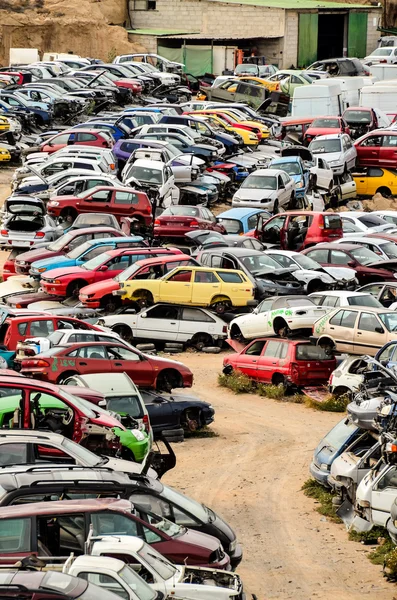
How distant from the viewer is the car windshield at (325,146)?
42125 millimetres

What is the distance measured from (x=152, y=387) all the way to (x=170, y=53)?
47.0 metres

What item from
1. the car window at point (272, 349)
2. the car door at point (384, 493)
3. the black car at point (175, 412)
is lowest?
the car window at point (272, 349)

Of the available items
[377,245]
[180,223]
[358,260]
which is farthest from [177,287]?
[180,223]

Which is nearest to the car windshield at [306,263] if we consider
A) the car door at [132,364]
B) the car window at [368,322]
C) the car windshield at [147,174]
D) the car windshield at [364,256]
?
the car windshield at [364,256]

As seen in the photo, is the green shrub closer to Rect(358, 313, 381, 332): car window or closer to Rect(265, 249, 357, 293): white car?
Rect(358, 313, 381, 332): car window

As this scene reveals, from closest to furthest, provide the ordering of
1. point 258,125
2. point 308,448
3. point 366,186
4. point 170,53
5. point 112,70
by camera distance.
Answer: point 308,448 → point 366,186 → point 258,125 → point 112,70 → point 170,53

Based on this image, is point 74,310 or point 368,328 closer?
point 368,328

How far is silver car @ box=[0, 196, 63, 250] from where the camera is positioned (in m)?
33.5

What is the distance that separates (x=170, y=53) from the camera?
67.5m

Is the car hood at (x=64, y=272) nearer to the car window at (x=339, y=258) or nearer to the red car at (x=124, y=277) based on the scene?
the red car at (x=124, y=277)

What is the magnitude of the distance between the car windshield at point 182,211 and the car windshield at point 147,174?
2.54 m

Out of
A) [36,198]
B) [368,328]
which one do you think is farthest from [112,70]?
[368,328]

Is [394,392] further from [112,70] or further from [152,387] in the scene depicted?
[112,70]

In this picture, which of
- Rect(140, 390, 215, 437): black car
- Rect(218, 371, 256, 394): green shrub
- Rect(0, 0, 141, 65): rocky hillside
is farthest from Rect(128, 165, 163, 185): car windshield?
Rect(0, 0, 141, 65): rocky hillside
